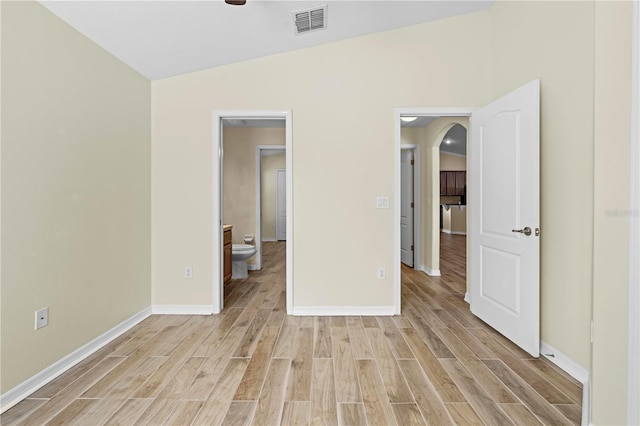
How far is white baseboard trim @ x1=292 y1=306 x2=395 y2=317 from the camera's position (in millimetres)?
3121

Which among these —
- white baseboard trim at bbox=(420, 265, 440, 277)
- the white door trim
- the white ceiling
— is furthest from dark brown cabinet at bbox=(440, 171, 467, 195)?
the white door trim

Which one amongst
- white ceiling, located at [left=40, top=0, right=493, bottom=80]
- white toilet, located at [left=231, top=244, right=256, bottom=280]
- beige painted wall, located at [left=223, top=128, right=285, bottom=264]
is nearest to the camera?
white ceiling, located at [left=40, top=0, right=493, bottom=80]

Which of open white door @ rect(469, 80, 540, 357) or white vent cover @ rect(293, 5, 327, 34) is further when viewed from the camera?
white vent cover @ rect(293, 5, 327, 34)

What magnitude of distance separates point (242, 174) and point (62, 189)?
10.9 ft

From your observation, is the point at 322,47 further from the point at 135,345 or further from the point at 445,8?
the point at 135,345

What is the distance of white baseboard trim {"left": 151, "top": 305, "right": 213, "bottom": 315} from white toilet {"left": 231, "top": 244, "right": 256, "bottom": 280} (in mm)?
1339

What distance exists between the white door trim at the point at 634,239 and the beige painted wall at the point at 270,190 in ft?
26.7

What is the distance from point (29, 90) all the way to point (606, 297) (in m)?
3.21

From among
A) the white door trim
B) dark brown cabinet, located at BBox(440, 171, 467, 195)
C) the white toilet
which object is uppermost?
dark brown cabinet, located at BBox(440, 171, 467, 195)

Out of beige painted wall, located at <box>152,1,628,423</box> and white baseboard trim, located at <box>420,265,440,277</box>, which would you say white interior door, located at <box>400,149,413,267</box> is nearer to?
white baseboard trim, located at <box>420,265,440,277</box>

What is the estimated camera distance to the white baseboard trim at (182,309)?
10.4 feet

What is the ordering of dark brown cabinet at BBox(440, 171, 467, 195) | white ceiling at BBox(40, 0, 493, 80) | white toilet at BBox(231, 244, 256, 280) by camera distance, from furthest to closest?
1. dark brown cabinet at BBox(440, 171, 467, 195)
2. white toilet at BBox(231, 244, 256, 280)
3. white ceiling at BBox(40, 0, 493, 80)

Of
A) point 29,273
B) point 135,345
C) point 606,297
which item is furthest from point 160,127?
point 606,297

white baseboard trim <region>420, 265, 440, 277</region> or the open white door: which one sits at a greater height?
the open white door
